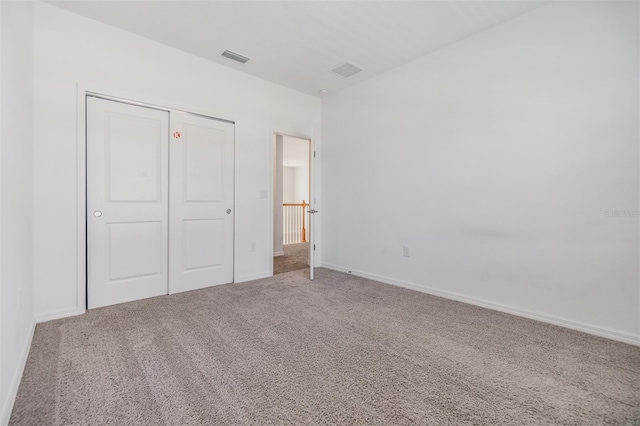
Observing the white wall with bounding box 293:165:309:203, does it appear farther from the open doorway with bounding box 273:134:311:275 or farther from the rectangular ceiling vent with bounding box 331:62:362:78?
the rectangular ceiling vent with bounding box 331:62:362:78

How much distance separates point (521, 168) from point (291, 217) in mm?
5768

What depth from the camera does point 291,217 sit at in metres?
7.70

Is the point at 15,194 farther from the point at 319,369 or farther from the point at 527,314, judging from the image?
the point at 527,314

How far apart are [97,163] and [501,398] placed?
11.7 feet

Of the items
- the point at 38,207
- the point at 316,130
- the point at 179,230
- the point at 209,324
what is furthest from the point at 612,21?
the point at 38,207

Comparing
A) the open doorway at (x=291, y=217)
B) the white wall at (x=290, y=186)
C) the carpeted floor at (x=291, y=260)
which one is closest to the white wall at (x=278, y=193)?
the open doorway at (x=291, y=217)

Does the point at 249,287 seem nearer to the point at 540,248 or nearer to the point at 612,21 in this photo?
the point at 540,248

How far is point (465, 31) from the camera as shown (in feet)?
9.23

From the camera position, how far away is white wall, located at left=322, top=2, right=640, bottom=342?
2.15 metres

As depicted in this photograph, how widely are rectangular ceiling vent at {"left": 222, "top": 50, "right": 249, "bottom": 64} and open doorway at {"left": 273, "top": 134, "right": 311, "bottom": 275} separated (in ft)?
4.66

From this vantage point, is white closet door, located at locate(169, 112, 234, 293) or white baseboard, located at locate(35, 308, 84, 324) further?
white closet door, located at locate(169, 112, 234, 293)

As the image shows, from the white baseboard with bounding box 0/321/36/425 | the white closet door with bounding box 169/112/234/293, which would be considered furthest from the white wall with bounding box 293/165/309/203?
Result: the white baseboard with bounding box 0/321/36/425

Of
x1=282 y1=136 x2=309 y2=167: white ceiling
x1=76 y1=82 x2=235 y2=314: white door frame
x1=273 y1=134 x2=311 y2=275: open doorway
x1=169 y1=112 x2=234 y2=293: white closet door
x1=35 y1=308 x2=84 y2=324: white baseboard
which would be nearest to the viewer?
x1=35 y1=308 x2=84 y2=324: white baseboard

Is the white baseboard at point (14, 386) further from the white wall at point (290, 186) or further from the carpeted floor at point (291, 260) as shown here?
the white wall at point (290, 186)
